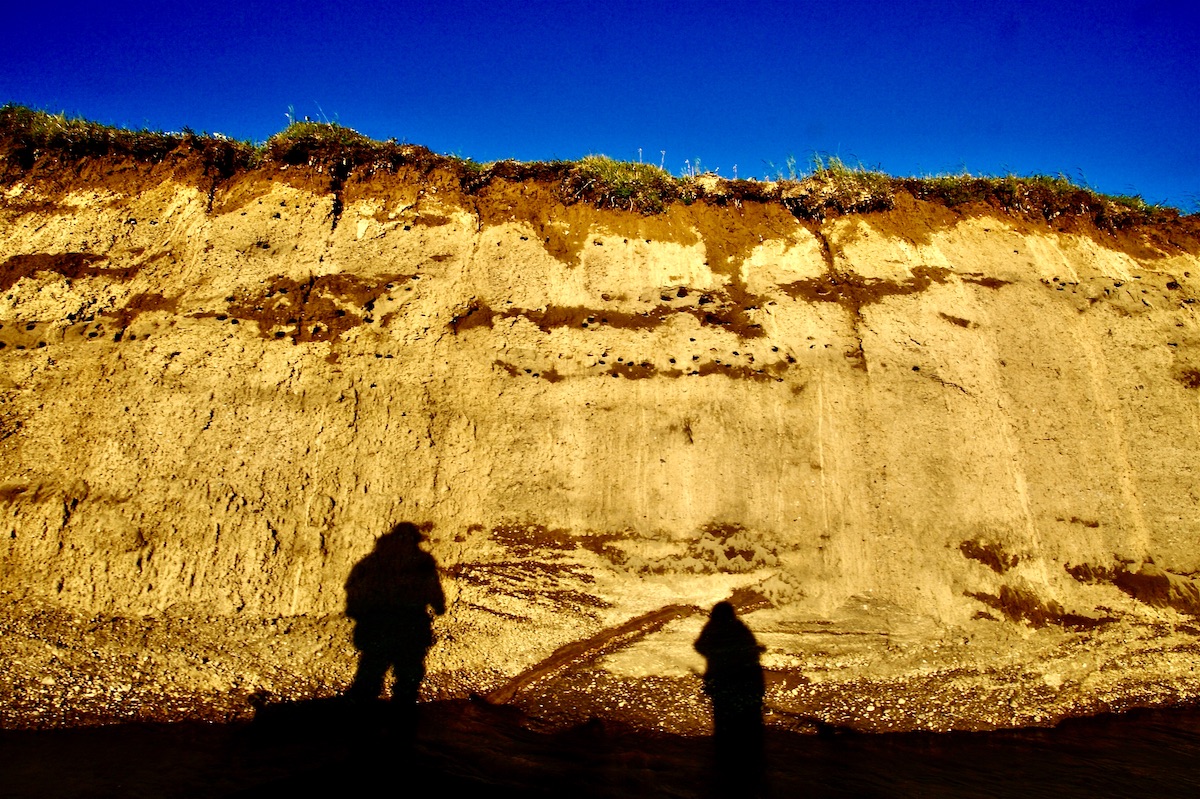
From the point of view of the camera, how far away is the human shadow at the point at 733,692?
4.28m

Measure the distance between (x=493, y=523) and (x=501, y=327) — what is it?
6.24 feet

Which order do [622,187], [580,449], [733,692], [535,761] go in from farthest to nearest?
[622,187] → [580,449] → [733,692] → [535,761]

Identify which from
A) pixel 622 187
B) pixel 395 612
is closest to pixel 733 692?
pixel 395 612

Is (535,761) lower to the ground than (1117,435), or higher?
lower

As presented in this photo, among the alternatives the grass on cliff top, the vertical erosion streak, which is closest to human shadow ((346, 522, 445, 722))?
the grass on cliff top

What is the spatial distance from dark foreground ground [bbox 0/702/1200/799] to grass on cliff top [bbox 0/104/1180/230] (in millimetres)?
5218

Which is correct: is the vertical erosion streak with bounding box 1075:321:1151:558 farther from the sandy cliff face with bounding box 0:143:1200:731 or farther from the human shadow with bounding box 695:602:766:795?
the human shadow with bounding box 695:602:766:795

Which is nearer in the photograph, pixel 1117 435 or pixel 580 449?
pixel 580 449

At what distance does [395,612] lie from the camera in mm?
5227

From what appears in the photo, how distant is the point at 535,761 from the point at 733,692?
1684mm

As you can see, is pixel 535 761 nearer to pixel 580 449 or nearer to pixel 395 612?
pixel 395 612

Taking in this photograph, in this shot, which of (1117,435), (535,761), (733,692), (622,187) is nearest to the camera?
(535,761)

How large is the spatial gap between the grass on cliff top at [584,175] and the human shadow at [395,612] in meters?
3.98

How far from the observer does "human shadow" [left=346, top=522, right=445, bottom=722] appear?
486 cm
